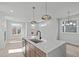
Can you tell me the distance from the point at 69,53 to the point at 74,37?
388 cm

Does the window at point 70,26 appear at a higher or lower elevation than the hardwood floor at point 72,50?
higher

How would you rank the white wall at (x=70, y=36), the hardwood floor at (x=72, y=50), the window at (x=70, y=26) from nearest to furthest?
the hardwood floor at (x=72, y=50) → the white wall at (x=70, y=36) → the window at (x=70, y=26)

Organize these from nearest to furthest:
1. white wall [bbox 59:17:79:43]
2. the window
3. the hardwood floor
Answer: the hardwood floor < white wall [bbox 59:17:79:43] < the window

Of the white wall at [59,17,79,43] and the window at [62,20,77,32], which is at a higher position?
the window at [62,20,77,32]

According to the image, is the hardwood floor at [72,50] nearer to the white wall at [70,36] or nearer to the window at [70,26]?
the white wall at [70,36]

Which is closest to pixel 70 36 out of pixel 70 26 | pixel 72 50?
pixel 70 26

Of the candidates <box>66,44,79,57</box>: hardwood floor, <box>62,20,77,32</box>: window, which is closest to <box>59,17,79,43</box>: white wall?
<box>62,20,77,32</box>: window

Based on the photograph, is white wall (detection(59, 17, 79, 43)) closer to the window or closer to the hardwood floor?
the window

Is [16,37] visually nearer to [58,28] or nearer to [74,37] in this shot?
[58,28]

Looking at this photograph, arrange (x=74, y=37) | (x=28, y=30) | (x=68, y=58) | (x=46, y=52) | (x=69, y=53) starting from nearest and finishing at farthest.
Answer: (x=46, y=52)
(x=68, y=58)
(x=69, y=53)
(x=74, y=37)
(x=28, y=30)

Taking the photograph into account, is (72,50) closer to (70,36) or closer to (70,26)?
(70,36)

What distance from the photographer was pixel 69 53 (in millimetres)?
2777

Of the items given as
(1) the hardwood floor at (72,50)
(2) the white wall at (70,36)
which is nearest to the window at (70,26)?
(2) the white wall at (70,36)

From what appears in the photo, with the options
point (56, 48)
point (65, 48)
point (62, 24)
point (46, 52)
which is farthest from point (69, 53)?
point (62, 24)
